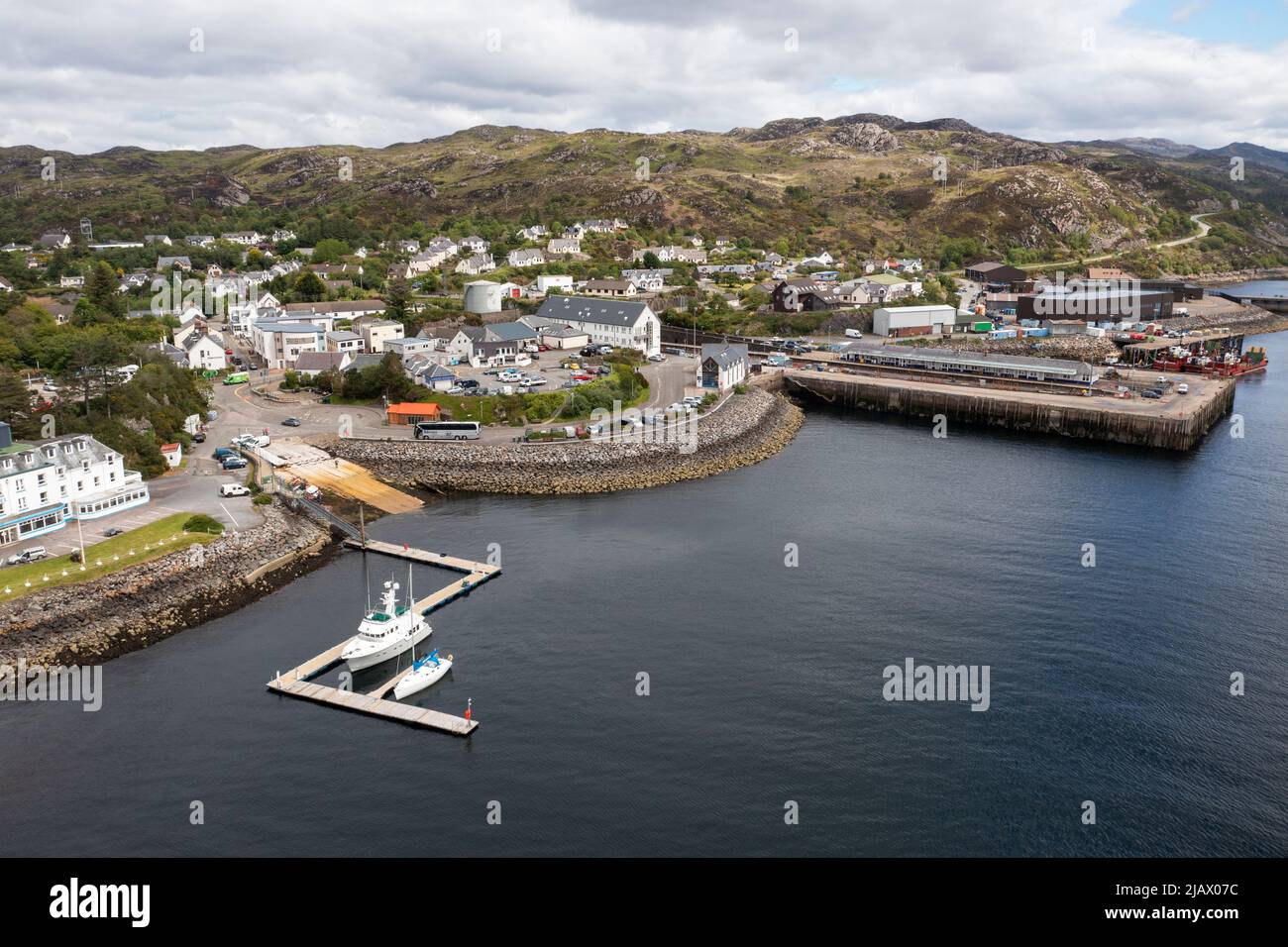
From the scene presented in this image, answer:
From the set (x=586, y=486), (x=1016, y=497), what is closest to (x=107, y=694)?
(x=586, y=486)

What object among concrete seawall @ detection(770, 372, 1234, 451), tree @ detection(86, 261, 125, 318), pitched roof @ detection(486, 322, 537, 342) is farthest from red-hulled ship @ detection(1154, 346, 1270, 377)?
tree @ detection(86, 261, 125, 318)

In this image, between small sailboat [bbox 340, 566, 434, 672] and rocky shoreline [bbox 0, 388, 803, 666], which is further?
rocky shoreline [bbox 0, 388, 803, 666]

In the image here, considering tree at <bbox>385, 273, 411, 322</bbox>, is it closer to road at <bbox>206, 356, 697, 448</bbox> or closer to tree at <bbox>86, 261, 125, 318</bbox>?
road at <bbox>206, 356, 697, 448</bbox>

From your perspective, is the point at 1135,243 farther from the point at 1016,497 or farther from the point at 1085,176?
the point at 1016,497

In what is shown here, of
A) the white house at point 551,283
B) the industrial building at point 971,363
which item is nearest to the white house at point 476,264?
the white house at point 551,283

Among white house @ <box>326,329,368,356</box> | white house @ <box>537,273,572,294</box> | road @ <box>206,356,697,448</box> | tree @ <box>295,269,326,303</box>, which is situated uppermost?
white house @ <box>537,273,572,294</box>
